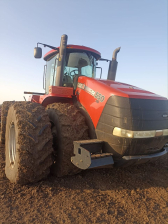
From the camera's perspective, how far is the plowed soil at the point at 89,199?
6.47ft

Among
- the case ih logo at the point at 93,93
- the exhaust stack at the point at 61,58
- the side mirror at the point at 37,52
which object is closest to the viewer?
the case ih logo at the point at 93,93

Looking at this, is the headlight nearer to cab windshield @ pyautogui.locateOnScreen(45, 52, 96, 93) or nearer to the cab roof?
cab windshield @ pyautogui.locateOnScreen(45, 52, 96, 93)

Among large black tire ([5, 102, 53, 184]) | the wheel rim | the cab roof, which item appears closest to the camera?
large black tire ([5, 102, 53, 184])

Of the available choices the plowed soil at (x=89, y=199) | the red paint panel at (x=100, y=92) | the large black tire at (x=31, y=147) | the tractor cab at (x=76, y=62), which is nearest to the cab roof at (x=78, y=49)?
the tractor cab at (x=76, y=62)

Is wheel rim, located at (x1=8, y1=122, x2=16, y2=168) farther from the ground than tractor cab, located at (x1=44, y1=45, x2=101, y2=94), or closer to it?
closer to it

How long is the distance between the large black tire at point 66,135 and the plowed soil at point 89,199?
21 cm

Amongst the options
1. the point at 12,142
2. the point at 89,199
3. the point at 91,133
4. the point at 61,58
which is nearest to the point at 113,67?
the point at 61,58

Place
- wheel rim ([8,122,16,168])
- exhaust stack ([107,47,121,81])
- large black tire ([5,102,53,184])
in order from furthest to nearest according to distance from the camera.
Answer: exhaust stack ([107,47,121,81]) → wheel rim ([8,122,16,168]) → large black tire ([5,102,53,184])

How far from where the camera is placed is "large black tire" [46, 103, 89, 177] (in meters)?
2.62

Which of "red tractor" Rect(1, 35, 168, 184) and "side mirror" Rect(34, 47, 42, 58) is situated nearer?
"red tractor" Rect(1, 35, 168, 184)

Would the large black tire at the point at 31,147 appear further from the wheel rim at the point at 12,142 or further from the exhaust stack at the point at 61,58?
the exhaust stack at the point at 61,58

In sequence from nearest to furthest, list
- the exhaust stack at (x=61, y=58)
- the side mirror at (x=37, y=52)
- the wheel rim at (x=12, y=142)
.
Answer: the wheel rim at (x=12, y=142)
the exhaust stack at (x=61, y=58)
the side mirror at (x=37, y=52)

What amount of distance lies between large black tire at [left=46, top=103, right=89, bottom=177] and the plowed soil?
0.70 feet

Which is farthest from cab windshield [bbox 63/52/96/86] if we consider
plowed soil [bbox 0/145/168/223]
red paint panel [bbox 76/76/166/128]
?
plowed soil [bbox 0/145/168/223]
